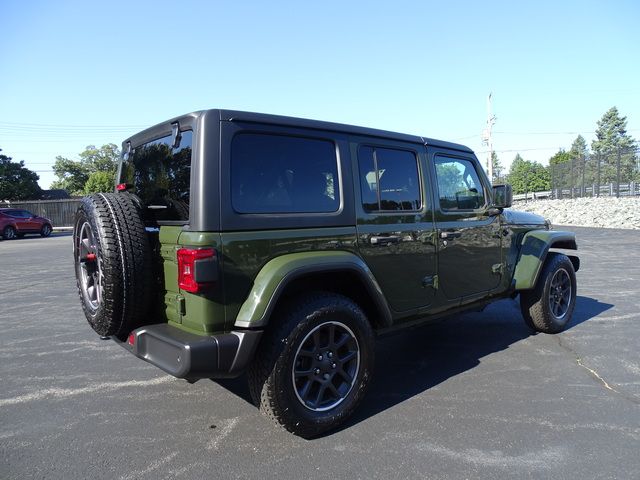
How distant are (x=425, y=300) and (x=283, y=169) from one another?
1605 millimetres

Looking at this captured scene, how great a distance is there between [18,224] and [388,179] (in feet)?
83.4

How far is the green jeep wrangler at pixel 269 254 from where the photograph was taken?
8.29 feet

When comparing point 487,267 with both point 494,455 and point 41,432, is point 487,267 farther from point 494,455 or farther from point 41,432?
point 41,432

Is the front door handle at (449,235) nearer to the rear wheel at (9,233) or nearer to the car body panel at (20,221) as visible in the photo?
the car body panel at (20,221)

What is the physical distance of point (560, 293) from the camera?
5.00 metres

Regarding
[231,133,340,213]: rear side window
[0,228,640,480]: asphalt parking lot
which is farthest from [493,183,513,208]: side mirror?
[231,133,340,213]: rear side window

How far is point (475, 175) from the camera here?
4.29 metres

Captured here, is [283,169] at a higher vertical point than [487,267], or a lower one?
higher

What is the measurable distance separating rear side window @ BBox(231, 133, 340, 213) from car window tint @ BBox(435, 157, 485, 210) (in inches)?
48.8

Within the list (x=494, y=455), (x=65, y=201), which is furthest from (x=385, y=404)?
(x=65, y=201)

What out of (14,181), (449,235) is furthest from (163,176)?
(14,181)

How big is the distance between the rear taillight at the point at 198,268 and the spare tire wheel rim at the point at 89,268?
79cm

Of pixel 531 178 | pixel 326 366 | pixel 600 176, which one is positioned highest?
pixel 531 178

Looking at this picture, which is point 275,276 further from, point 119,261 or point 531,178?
point 531,178
